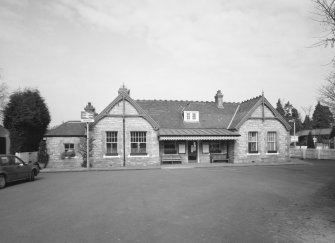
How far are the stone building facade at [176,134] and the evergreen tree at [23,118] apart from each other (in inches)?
214

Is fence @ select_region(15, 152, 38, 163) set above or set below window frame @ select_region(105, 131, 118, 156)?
below

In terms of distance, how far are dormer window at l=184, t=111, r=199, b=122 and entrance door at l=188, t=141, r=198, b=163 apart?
3.04 m

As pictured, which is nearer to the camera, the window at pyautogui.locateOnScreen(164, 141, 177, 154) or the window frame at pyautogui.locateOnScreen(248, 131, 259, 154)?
the window at pyautogui.locateOnScreen(164, 141, 177, 154)

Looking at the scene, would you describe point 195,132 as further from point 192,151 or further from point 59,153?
point 59,153

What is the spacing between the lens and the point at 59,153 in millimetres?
23547

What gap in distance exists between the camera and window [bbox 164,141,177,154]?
26.1 m

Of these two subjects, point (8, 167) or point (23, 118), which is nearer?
point (8, 167)

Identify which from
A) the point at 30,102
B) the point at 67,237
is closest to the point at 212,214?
the point at 67,237

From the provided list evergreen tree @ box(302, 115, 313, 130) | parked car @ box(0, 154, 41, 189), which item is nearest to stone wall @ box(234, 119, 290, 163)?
parked car @ box(0, 154, 41, 189)

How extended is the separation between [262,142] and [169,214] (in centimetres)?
2216

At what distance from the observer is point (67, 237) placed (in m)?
6.05

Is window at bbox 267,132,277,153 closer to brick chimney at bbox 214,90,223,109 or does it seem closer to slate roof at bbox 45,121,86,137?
brick chimney at bbox 214,90,223,109

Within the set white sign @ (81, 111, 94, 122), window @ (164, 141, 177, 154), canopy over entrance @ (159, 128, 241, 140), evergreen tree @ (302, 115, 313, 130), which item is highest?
evergreen tree @ (302, 115, 313, 130)

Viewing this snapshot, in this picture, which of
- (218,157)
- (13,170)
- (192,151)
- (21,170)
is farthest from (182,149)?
(13,170)
